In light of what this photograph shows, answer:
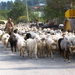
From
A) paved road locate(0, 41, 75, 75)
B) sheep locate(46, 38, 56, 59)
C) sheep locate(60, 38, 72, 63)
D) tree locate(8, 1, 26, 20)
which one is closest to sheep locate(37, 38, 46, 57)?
sheep locate(46, 38, 56, 59)

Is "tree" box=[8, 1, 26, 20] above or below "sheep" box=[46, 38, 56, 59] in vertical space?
above

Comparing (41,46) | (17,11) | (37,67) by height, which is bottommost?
(37,67)

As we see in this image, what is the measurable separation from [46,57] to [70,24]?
697 cm

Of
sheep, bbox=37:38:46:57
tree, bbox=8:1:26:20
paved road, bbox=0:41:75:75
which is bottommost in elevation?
paved road, bbox=0:41:75:75

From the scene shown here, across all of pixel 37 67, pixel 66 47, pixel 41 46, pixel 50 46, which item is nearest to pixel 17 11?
pixel 41 46

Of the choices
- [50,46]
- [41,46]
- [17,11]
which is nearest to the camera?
[50,46]

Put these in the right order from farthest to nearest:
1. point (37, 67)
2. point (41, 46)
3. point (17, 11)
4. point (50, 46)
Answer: point (17, 11)
point (41, 46)
point (50, 46)
point (37, 67)

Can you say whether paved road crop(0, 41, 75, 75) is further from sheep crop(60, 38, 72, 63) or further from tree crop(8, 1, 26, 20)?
tree crop(8, 1, 26, 20)

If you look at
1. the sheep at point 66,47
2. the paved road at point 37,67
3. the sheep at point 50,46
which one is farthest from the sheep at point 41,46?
the sheep at point 66,47

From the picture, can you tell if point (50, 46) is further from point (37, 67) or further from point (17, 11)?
point (17, 11)

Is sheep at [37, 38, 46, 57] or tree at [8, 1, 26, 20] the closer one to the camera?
sheep at [37, 38, 46, 57]

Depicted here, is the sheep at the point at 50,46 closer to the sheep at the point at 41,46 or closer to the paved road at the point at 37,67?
the sheep at the point at 41,46

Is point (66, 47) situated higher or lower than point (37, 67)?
higher

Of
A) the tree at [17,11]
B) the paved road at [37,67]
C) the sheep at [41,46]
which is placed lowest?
the paved road at [37,67]
